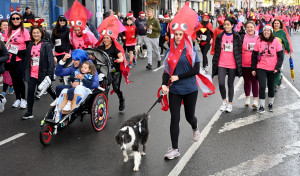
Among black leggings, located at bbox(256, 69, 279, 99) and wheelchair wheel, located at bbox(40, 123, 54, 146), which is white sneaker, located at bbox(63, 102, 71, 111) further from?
black leggings, located at bbox(256, 69, 279, 99)

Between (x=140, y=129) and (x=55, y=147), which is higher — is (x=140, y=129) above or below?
above

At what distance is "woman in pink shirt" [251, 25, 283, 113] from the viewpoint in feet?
26.2

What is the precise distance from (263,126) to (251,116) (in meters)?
0.71

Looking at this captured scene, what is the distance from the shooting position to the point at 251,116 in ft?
26.1

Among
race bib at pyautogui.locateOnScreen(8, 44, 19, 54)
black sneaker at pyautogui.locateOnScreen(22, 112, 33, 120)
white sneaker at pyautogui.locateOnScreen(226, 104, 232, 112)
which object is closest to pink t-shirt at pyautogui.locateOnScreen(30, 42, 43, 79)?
black sneaker at pyautogui.locateOnScreen(22, 112, 33, 120)

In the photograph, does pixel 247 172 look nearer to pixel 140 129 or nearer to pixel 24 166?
pixel 140 129

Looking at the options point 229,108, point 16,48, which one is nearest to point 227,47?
point 229,108

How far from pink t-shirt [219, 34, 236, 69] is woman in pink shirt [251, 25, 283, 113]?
43 cm

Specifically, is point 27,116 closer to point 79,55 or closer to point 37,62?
point 37,62

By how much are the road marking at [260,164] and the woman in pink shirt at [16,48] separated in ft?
17.0

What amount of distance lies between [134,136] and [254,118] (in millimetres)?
3427

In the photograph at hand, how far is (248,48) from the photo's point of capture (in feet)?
27.7

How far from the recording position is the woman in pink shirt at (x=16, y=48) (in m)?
8.51

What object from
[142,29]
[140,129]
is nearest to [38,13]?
[142,29]
